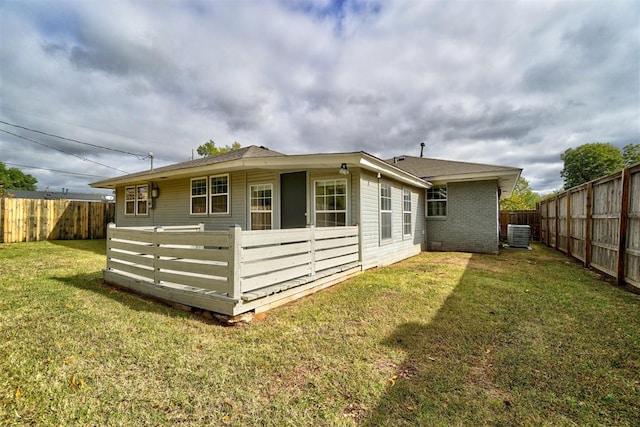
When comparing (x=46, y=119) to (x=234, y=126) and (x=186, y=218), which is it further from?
(x=186, y=218)

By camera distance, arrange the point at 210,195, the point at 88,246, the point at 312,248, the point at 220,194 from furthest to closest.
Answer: the point at 88,246 < the point at 210,195 < the point at 220,194 < the point at 312,248

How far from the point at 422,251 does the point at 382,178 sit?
14.9ft

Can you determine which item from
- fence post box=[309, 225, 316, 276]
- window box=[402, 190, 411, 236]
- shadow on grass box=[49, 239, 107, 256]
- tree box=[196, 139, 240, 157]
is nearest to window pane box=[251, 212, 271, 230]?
fence post box=[309, 225, 316, 276]

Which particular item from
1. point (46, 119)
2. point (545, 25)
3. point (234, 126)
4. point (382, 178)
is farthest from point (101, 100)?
point (545, 25)

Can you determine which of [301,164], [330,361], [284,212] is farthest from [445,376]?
[284,212]

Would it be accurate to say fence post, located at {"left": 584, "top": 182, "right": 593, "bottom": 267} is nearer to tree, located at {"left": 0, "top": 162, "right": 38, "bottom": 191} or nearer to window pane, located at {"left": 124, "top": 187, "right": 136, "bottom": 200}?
window pane, located at {"left": 124, "top": 187, "right": 136, "bottom": 200}

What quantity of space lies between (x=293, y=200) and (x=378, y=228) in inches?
92.7

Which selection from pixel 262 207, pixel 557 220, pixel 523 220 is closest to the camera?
pixel 262 207

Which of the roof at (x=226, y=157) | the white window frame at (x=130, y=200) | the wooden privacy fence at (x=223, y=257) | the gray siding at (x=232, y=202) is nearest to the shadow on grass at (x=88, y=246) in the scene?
the gray siding at (x=232, y=202)

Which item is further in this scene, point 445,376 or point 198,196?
point 198,196

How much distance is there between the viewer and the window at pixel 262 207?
26.0 ft

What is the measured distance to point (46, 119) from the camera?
18.5 m

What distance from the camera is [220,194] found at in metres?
8.89

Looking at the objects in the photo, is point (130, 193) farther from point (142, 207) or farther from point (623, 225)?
point (623, 225)
